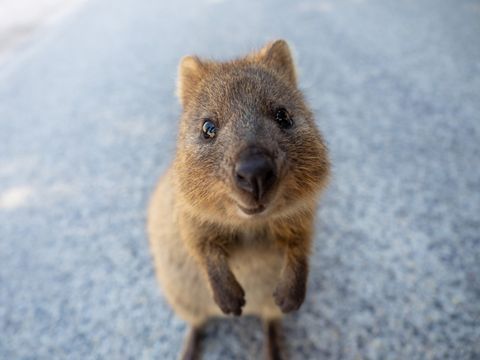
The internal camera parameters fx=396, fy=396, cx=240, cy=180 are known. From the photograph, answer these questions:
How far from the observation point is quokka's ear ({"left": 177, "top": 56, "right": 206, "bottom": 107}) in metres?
2.51

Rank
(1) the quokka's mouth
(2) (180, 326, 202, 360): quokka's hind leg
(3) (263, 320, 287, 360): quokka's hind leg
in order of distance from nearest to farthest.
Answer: (1) the quokka's mouth < (3) (263, 320, 287, 360): quokka's hind leg < (2) (180, 326, 202, 360): quokka's hind leg

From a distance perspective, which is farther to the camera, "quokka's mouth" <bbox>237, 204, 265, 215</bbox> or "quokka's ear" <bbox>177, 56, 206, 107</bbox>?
"quokka's ear" <bbox>177, 56, 206, 107</bbox>

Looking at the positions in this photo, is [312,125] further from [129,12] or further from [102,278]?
[129,12]

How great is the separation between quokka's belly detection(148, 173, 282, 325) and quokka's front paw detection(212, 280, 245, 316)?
0.72ft

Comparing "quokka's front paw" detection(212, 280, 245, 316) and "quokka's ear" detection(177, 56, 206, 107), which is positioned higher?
"quokka's ear" detection(177, 56, 206, 107)

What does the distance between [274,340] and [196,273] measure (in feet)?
2.31

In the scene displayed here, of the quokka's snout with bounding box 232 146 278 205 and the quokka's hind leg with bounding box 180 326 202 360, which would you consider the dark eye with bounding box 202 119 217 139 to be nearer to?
the quokka's snout with bounding box 232 146 278 205

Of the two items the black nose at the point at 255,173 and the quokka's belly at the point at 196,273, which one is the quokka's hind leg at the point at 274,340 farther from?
the black nose at the point at 255,173

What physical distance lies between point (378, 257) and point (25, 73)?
525cm

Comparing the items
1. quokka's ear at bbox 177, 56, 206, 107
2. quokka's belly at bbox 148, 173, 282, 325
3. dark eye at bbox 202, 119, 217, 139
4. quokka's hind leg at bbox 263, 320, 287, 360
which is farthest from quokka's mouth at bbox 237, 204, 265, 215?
quokka's hind leg at bbox 263, 320, 287, 360

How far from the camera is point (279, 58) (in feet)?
8.47

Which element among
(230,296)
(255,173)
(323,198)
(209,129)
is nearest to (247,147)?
(255,173)

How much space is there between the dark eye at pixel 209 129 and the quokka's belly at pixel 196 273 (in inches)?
27.8

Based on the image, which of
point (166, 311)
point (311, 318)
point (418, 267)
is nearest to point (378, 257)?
point (418, 267)
